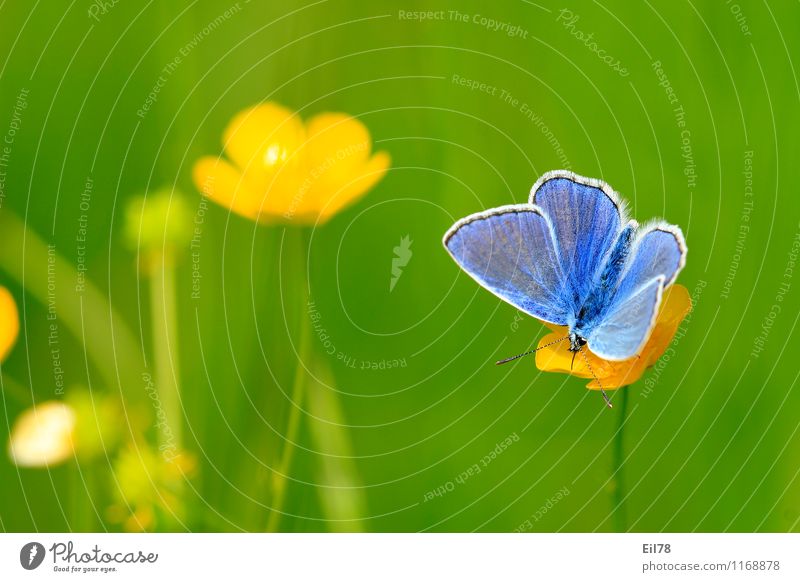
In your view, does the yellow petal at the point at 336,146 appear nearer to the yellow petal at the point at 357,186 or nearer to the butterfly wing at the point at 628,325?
the yellow petal at the point at 357,186

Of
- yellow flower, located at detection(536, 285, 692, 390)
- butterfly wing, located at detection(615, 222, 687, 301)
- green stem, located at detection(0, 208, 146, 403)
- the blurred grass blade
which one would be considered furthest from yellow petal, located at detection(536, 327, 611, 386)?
green stem, located at detection(0, 208, 146, 403)

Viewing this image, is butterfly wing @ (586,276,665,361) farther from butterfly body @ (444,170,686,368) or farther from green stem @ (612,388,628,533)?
green stem @ (612,388,628,533)

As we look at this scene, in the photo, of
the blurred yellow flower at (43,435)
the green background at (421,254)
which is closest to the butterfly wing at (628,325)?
the green background at (421,254)

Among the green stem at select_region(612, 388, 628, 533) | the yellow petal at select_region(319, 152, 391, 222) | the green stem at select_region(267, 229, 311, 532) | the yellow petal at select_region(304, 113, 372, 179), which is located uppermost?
the yellow petal at select_region(304, 113, 372, 179)

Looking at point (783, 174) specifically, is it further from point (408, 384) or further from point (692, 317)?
point (408, 384)

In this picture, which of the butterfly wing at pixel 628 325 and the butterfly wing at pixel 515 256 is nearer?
the butterfly wing at pixel 628 325
